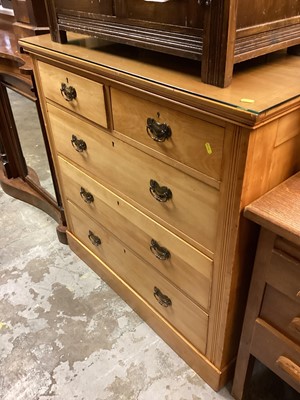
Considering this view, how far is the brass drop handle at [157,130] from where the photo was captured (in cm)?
88

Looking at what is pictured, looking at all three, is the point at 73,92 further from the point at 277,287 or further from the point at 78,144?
the point at 277,287

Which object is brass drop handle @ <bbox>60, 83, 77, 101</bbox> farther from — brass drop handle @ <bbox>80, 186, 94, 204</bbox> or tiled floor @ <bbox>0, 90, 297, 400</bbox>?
tiled floor @ <bbox>0, 90, 297, 400</bbox>

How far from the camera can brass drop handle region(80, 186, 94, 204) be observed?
1.40 metres

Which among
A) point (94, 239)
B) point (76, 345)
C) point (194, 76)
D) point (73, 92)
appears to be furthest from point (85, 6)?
point (76, 345)

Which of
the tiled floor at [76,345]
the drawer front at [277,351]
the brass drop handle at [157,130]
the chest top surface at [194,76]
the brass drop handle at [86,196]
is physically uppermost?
the chest top surface at [194,76]

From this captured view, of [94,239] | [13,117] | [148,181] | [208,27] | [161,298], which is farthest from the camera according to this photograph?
[13,117]

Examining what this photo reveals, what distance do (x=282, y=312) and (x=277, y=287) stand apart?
81 mm

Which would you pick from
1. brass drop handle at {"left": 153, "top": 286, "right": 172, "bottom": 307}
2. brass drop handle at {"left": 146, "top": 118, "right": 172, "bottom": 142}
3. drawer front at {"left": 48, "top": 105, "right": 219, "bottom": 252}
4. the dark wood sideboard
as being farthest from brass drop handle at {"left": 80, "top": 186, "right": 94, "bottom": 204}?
brass drop handle at {"left": 146, "top": 118, "right": 172, "bottom": 142}

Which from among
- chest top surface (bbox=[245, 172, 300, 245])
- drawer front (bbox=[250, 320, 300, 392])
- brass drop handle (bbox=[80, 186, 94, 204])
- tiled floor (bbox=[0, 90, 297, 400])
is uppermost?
chest top surface (bbox=[245, 172, 300, 245])

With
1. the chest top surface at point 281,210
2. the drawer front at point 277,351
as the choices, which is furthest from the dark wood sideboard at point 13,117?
the drawer front at point 277,351

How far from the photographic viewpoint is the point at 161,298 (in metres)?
1.27

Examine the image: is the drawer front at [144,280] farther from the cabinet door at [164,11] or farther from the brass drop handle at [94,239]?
the cabinet door at [164,11]

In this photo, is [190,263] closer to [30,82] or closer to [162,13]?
[162,13]

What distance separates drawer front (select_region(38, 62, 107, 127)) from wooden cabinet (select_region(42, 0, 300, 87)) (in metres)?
0.16
